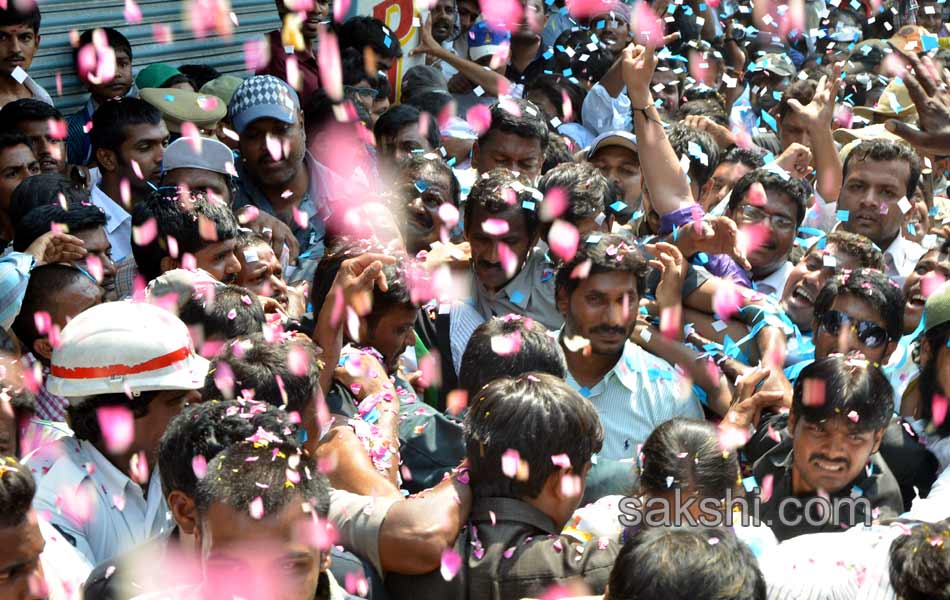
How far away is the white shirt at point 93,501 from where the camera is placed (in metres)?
2.96

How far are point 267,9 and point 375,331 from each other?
4.21 metres

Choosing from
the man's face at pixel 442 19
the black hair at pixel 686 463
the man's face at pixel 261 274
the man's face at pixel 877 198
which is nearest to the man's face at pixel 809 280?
the man's face at pixel 877 198

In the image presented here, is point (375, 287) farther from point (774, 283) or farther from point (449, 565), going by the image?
point (774, 283)

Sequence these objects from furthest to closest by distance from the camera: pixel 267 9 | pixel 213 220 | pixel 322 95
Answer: pixel 267 9 < pixel 322 95 < pixel 213 220

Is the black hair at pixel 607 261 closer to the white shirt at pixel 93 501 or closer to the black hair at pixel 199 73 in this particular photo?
the white shirt at pixel 93 501

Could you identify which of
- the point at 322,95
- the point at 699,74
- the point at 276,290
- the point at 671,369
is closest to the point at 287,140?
the point at 322,95

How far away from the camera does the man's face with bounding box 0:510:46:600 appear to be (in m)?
2.47

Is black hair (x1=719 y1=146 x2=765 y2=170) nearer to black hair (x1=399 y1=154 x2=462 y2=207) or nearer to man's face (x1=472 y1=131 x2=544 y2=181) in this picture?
man's face (x1=472 y1=131 x2=544 y2=181)

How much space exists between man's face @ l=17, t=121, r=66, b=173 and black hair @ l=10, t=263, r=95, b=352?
135 cm

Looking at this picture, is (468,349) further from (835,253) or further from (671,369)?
(835,253)

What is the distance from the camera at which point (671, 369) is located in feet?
13.4

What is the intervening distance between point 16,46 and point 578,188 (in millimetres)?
2540

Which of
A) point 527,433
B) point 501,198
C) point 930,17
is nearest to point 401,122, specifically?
point 501,198

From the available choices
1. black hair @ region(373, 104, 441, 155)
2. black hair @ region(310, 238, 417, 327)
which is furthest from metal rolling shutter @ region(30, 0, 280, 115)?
black hair @ region(310, 238, 417, 327)
